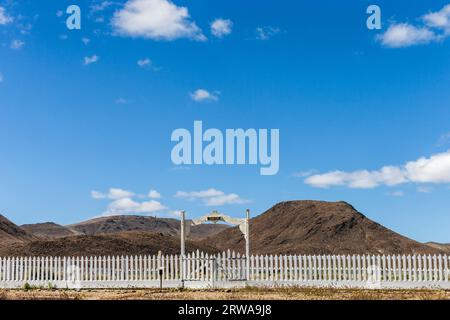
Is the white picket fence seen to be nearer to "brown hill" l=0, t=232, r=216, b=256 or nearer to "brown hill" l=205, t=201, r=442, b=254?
"brown hill" l=0, t=232, r=216, b=256

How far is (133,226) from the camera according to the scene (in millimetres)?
139000

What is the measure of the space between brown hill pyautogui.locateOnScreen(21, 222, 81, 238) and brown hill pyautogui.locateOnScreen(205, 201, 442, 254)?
58.8 meters

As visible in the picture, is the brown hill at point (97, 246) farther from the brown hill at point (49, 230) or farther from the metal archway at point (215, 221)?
the brown hill at point (49, 230)

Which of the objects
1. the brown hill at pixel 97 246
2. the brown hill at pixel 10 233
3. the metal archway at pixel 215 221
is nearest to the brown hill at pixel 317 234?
the brown hill at pixel 97 246

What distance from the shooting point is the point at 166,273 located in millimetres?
26000

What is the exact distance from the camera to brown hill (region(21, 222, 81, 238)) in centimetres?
13212

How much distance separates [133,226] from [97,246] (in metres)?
85.2

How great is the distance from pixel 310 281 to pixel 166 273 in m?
6.15

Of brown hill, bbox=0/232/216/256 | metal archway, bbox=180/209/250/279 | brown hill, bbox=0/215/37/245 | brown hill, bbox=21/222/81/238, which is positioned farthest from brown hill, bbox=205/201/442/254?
brown hill, bbox=21/222/81/238

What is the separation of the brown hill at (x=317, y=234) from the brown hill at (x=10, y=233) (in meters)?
24.7

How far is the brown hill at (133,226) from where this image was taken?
137012mm
